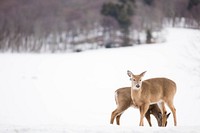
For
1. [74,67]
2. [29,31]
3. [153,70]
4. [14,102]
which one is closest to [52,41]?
[29,31]

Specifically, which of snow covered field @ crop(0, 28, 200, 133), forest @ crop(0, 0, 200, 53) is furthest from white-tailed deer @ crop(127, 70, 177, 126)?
forest @ crop(0, 0, 200, 53)

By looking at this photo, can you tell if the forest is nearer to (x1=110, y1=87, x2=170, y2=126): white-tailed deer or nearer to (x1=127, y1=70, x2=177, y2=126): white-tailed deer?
(x1=110, y1=87, x2=170, y2=126): white-tailed deer

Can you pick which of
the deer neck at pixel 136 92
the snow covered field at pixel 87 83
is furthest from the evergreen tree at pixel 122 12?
the deer neck at pixel 136 92

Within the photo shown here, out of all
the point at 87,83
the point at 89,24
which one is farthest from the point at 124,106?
the point at 89,24

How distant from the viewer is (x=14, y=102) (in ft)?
124

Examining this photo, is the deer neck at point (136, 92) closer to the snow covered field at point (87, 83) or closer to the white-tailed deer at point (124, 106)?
the white-tailed deer at point (124, 106)

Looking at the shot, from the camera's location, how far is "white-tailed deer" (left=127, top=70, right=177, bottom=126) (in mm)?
13750

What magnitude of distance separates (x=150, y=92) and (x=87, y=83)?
32.7 metres

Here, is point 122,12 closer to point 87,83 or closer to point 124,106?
point 87,83

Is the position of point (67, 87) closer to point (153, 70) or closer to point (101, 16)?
point (153, 70)

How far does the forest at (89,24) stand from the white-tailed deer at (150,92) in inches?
2512

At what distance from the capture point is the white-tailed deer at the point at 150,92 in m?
13.8

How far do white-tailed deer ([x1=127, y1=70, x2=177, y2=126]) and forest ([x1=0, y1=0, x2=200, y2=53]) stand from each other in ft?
209

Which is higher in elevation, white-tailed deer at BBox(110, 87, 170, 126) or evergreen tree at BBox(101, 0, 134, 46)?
evergreen tree at BBox(101, 0, 134, 46)
